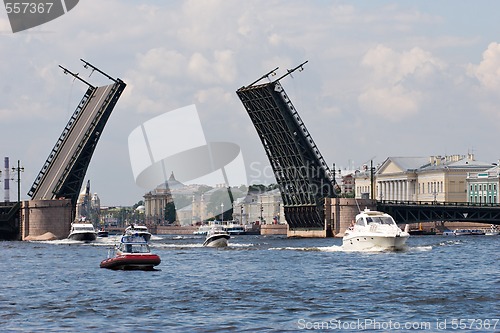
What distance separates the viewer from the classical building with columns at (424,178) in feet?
340

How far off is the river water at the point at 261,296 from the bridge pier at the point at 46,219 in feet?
89.1

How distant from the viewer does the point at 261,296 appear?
24.2 m

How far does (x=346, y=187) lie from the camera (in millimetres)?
130250

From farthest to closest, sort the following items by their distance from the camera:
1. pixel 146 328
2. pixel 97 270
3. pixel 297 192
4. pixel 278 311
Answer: pixel 297 192 → pixel 97 270 → pixel 278 311 → pixel 146 328

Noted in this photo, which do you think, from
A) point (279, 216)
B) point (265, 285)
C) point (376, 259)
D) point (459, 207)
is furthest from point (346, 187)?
point (265, 285)

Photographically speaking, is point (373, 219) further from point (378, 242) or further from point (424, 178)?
point (424, 178)

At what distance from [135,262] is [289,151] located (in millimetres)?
25701

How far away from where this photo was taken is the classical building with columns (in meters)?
104

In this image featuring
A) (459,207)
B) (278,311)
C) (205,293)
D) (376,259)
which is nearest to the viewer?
(278,311)

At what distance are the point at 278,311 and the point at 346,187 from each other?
359 feet

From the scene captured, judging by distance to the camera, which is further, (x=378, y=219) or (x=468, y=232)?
(x=468, y=232)

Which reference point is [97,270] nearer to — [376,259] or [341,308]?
[376,259]

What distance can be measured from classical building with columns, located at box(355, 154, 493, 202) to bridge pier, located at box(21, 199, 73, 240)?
37962 millimetres

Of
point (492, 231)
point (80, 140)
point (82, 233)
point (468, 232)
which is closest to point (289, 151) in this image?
point (80, 140)
